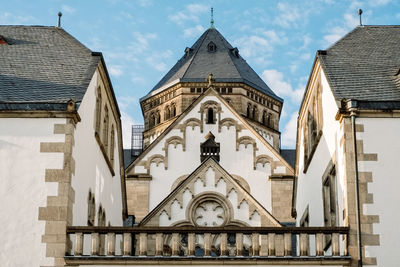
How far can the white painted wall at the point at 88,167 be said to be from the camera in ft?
63.6

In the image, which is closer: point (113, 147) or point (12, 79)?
point (12, 79)

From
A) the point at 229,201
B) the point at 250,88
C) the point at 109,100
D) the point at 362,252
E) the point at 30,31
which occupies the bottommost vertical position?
the point at 362,252

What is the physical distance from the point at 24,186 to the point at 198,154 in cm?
2326

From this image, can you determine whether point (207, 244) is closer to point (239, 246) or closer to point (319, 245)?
point (239, 246)

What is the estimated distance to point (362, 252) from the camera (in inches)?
698

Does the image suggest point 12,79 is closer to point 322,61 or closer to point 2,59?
point 2,59

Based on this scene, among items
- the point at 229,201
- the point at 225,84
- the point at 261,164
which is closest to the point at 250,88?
the point at 225,84

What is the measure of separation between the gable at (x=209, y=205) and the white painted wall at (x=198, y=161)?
289 inches

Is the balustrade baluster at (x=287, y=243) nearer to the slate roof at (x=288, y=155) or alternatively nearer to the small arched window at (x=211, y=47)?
the slate roof at (x=288, y=155)

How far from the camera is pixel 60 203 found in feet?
59.4

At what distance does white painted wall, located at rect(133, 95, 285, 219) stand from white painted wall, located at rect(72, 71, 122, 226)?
15.2 m

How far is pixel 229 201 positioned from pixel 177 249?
14.0 metres

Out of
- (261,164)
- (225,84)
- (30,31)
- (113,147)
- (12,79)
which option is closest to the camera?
(12,79)

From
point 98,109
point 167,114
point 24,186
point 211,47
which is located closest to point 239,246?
point 24,186
